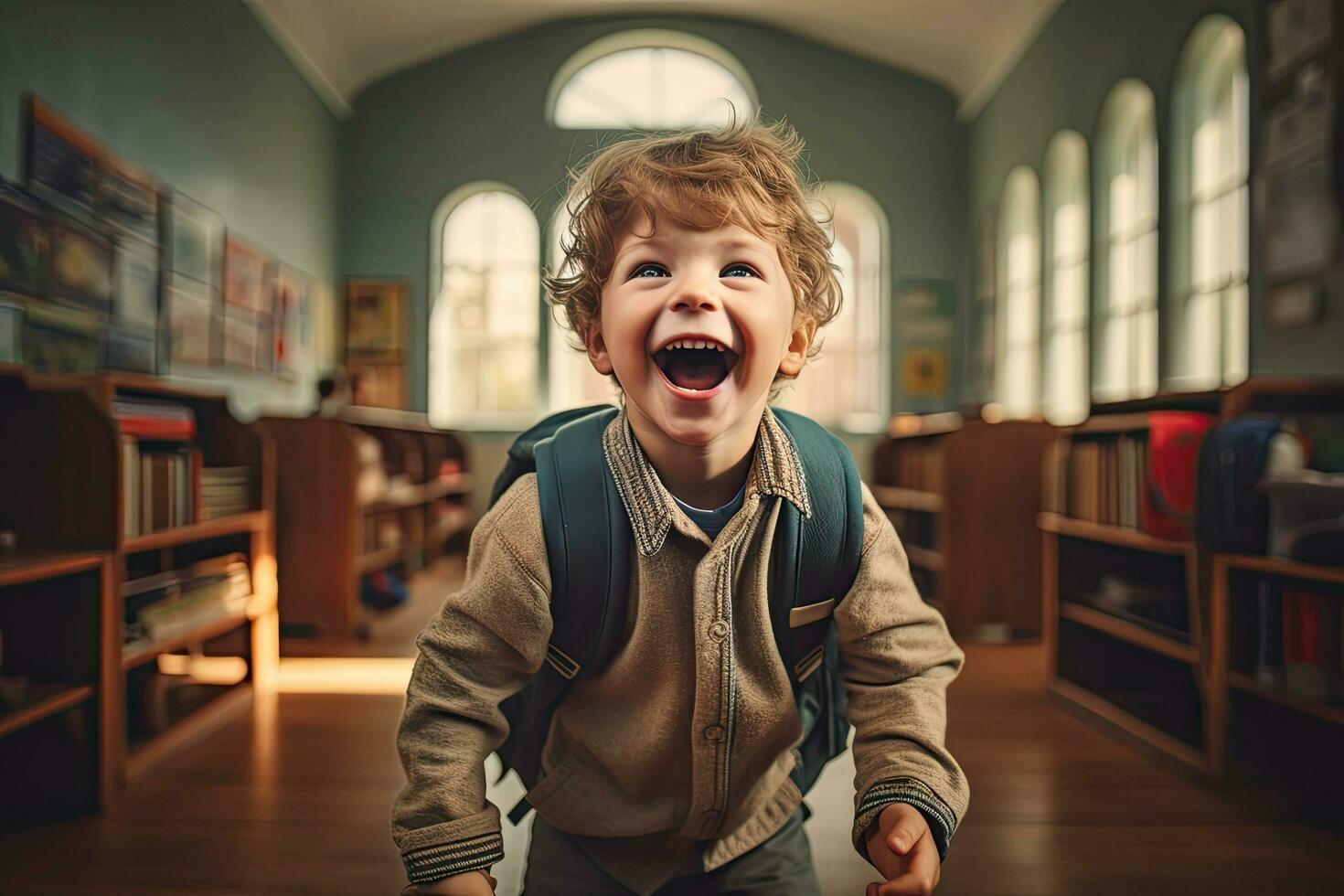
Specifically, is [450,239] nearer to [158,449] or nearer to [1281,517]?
[158,449]

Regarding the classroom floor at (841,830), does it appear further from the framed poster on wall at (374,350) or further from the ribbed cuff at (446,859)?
the framed poster on wall at (374,350)

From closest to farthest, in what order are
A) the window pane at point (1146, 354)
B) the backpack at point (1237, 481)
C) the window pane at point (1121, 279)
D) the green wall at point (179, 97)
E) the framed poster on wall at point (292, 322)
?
the backpack at point (1237, 481) → the green wall at point (179, 97) → the window pane at point (1146, 354) → the window pane at point (1121, 279) → the framed poster on wall at point (292, 322)

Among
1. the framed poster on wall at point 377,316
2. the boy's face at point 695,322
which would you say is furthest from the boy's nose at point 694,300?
the framed poster on wall at point 377,316

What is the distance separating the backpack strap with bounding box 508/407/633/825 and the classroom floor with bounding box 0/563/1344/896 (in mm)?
541

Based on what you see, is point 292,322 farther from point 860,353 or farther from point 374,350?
point 860,353

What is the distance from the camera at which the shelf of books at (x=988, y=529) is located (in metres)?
2.90

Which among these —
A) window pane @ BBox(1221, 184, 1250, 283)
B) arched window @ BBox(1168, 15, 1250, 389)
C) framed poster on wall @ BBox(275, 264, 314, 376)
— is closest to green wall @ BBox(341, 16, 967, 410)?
arched window @ BBox(1168, 15, 1250, 389)

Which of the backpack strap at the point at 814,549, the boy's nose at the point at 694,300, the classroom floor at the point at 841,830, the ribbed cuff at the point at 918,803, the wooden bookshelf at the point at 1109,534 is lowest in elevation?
the classroom floor at the point at 841,830

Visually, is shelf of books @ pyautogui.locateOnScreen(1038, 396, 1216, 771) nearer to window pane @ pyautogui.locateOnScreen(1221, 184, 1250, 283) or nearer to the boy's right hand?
window pane @ pyautogui.locateOnScreen(1221, 184, 1250, 283)

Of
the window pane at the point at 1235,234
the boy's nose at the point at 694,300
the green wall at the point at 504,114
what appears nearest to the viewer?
the boy's nose at the point at 694,300

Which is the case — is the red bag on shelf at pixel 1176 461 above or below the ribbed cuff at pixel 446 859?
above

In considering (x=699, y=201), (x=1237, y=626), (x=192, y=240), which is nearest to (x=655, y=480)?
(x=699, y=201)

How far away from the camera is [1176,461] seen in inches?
68.8

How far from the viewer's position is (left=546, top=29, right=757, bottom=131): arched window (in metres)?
1.04
